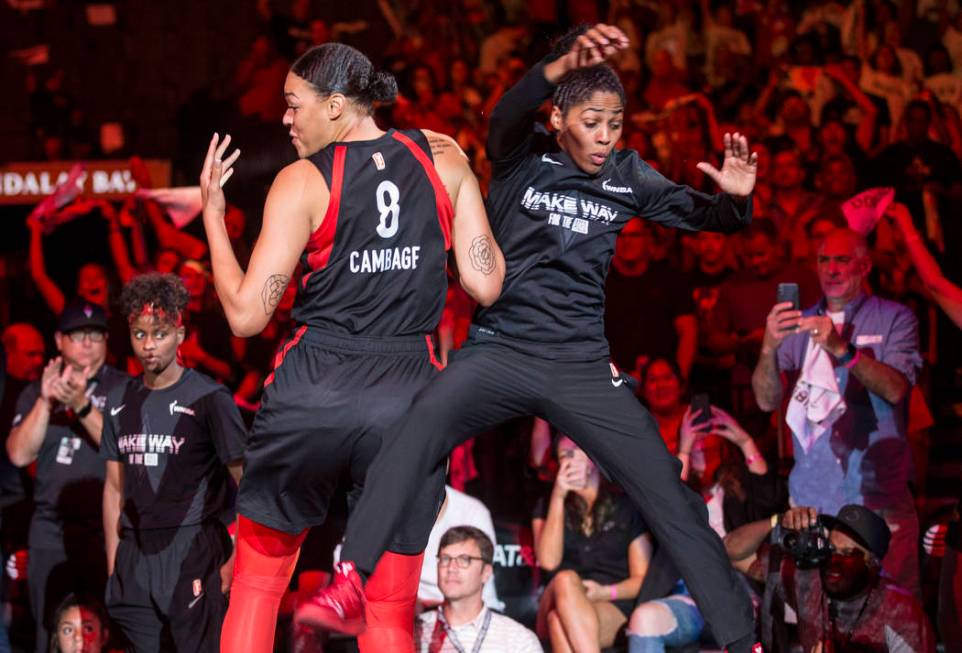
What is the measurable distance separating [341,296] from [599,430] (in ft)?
3.05

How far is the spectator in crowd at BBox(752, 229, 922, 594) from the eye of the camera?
622 centimetres

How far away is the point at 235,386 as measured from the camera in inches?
307

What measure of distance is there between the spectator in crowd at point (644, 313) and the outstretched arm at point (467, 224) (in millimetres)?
3411

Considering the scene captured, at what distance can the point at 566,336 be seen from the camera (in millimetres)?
4086

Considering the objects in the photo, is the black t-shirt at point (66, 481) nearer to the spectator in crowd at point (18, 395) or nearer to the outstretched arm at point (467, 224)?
the spectator in crowd at point (18, 395)

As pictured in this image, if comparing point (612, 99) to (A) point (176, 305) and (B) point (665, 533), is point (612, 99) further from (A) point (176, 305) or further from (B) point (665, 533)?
(A) point (176, 305)

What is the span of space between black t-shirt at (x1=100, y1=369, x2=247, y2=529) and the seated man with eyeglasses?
4.10 ft

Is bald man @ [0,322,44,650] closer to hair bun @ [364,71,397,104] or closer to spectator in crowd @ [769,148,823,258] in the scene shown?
hair bun @ [364,71,397,104]

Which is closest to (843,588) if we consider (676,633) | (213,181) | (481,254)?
(676,633)

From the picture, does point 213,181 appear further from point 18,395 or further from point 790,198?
point 790,198

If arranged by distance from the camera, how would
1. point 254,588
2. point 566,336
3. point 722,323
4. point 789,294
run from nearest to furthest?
point 254,588
point 566,336
point 789,294
point 722,323

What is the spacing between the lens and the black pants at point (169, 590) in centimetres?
531

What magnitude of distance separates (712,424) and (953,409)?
1981 millimetres

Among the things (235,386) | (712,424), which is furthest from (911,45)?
(235,386)
